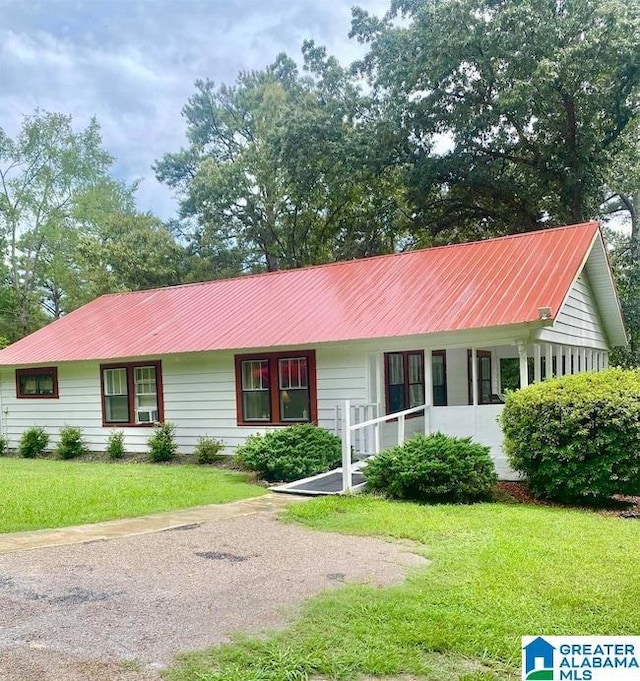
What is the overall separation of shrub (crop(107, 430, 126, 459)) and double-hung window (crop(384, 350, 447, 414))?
639 centimetres

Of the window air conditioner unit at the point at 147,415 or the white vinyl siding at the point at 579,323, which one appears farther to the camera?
the window air conditioner unit at the point at 147,415

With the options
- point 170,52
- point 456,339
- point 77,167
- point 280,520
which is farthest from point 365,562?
point 77,167

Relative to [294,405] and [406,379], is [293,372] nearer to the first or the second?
[294,405]

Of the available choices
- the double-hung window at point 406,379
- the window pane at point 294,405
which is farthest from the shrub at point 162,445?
the double-hung window at point 406,379

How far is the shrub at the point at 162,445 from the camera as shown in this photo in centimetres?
1345

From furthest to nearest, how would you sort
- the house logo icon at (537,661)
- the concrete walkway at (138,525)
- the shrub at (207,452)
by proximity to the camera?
1. the shrub at (207,452)
2. the concrete walkway at (138,525)
3. the house logo icon at (537,661)

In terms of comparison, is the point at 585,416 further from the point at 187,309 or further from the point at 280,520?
the point at 187,309

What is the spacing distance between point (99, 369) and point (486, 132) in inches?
625

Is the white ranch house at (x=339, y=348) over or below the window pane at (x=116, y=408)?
over

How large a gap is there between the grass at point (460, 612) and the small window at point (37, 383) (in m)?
11.9

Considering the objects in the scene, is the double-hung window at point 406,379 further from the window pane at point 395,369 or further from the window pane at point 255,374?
the window pane at point 255,374

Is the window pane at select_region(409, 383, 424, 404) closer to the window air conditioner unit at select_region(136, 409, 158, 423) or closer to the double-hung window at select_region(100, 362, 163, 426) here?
the double-hung window at select_region(100, 362, 163, 426)

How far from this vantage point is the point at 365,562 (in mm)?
5391

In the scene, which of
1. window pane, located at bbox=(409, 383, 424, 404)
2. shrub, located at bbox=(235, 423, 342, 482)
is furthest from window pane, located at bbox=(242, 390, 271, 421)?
window pane, located at bbox=(409, 383, 424, 404)
